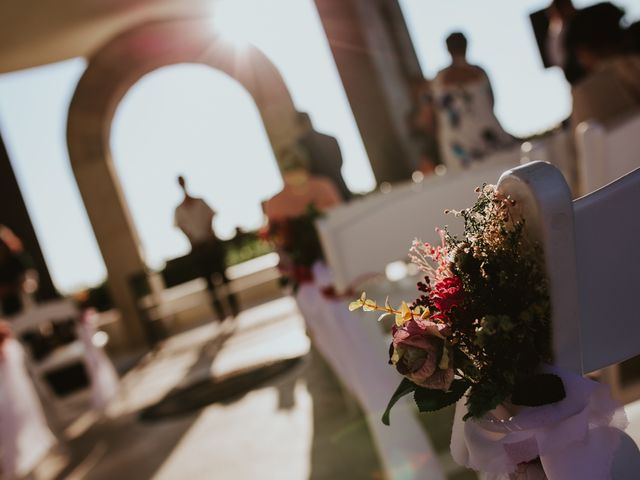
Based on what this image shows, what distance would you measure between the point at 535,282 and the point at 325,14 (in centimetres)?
901

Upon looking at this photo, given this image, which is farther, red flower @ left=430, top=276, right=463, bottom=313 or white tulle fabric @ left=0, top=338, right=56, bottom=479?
white tulle fabric @ left=0, top=338, right=56, bottom=479

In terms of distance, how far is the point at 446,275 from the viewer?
0.95 metres

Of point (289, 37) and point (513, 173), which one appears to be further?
point (289, 37)

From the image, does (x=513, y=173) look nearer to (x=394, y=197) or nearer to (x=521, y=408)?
(x=521, y=408)

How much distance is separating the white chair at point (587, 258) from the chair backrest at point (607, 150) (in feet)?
3.40

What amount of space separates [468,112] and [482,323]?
359 centimetres

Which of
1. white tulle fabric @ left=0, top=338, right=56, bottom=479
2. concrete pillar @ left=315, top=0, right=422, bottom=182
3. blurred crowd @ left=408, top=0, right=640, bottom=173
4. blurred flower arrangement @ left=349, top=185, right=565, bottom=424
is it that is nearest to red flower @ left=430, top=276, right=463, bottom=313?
blurred flower arrangement @ left=349, top=185, right=565, bottom=424

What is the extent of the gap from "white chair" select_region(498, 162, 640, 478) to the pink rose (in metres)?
0.14

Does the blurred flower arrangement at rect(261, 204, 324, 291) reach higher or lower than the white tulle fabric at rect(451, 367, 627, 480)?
higher

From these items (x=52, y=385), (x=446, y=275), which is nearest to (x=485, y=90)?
(x=446, y=275)

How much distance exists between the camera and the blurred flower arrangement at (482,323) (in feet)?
2.84

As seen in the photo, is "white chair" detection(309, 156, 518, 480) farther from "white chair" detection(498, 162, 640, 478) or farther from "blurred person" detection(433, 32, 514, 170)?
"blurred person" detection(433, 32, 514, 170)

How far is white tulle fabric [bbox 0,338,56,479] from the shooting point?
15.0ft

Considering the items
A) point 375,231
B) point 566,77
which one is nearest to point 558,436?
point 375,231
